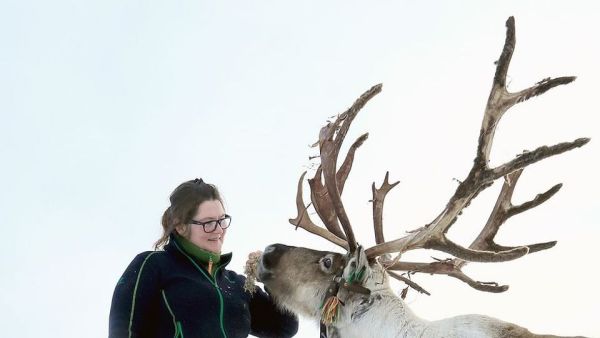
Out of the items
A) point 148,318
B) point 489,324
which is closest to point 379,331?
point 489,324

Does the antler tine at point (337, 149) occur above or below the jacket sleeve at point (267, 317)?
above

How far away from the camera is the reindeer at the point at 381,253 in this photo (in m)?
3.56

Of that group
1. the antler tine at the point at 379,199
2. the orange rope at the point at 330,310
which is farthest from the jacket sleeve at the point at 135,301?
the antler tine at the point at 379,199

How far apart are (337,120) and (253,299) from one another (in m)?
1.24

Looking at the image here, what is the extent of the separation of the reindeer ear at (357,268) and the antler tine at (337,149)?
16 centimetres

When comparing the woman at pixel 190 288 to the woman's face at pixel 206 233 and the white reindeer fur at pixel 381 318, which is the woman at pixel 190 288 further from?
the white reindeer fur at pixel 381 318

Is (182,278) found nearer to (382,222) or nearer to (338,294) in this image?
(338,294)

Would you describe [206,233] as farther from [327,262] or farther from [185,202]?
[327,262]

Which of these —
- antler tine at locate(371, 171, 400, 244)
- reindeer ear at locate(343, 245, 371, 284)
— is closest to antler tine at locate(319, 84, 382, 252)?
reindeer ear at locate(343, 245, 371, 284)

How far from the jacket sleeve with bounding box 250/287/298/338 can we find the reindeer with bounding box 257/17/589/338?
0.38 feet

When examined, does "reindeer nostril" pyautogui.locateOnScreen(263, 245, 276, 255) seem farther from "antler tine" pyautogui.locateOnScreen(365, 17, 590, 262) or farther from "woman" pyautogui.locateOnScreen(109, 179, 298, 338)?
"antler tine" pyautogui.locateOnScreen(365, 17, 590, 262)

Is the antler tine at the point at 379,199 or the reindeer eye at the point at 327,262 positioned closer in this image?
the reindeer eye at the point at 327,262

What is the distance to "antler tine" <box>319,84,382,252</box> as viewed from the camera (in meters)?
4.11

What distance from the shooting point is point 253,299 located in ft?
13.6
